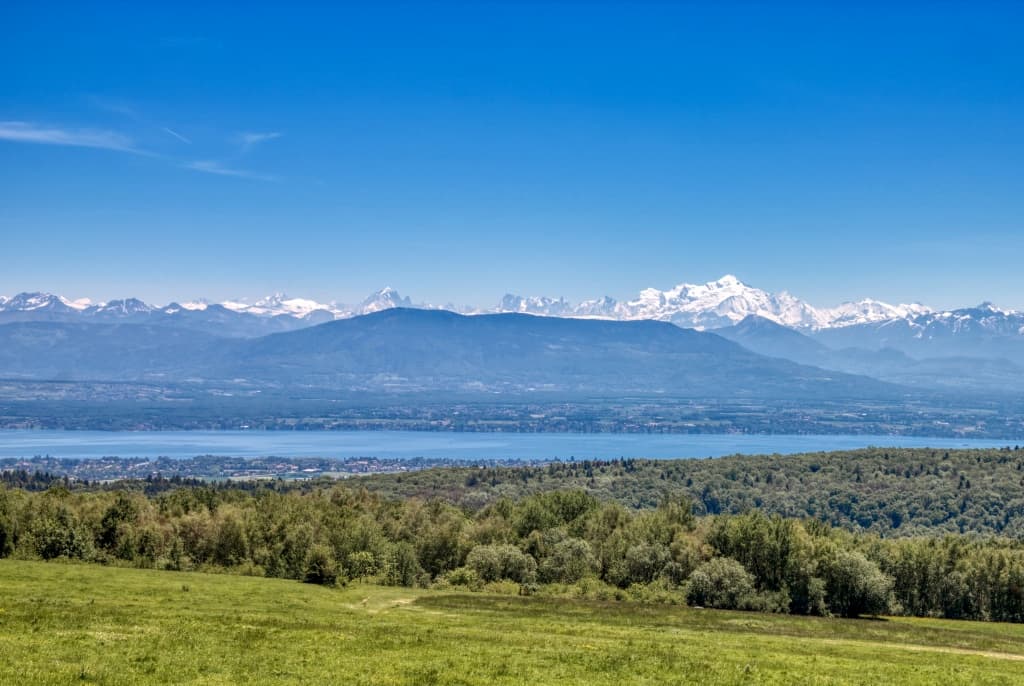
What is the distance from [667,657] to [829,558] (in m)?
30.9

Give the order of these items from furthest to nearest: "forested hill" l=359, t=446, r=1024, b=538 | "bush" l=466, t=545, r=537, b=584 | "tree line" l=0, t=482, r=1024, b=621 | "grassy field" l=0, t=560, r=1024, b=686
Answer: "forested hill" l=359, t=446, r=1024, b=538 < "bush" l=466, t=545, r=537, b=584 < "tree line" l=0, t=482, r=1024, b=621 < "grassy field" l=0, t=560, r=1024, b=686

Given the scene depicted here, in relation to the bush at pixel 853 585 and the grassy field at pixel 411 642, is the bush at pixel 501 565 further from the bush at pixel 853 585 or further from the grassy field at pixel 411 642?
the bush at pixel 853 585

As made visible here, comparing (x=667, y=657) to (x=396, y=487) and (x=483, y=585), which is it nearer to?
(x=483, y=585)

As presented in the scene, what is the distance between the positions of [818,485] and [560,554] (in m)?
96.4

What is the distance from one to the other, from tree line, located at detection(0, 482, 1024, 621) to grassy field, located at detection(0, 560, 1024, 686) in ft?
31.5

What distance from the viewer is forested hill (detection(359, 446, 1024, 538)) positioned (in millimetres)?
130250

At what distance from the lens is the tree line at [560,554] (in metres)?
56.3

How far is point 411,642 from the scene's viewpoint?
30719mm

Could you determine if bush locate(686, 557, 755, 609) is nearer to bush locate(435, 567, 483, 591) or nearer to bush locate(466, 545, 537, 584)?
bush locate(466, 545, 537, 584)

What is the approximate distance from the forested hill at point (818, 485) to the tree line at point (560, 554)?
56120 mm

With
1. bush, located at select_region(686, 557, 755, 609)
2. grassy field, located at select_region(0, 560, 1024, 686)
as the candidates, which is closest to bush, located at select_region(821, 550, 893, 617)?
bush, located at select_region(686, 557, 755, 609)

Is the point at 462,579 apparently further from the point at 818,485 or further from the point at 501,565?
the point at 818,485

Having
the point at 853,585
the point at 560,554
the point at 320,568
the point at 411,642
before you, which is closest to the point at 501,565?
the point at 560,554

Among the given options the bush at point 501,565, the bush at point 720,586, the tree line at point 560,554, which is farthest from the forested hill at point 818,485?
the bush at point 720,586
